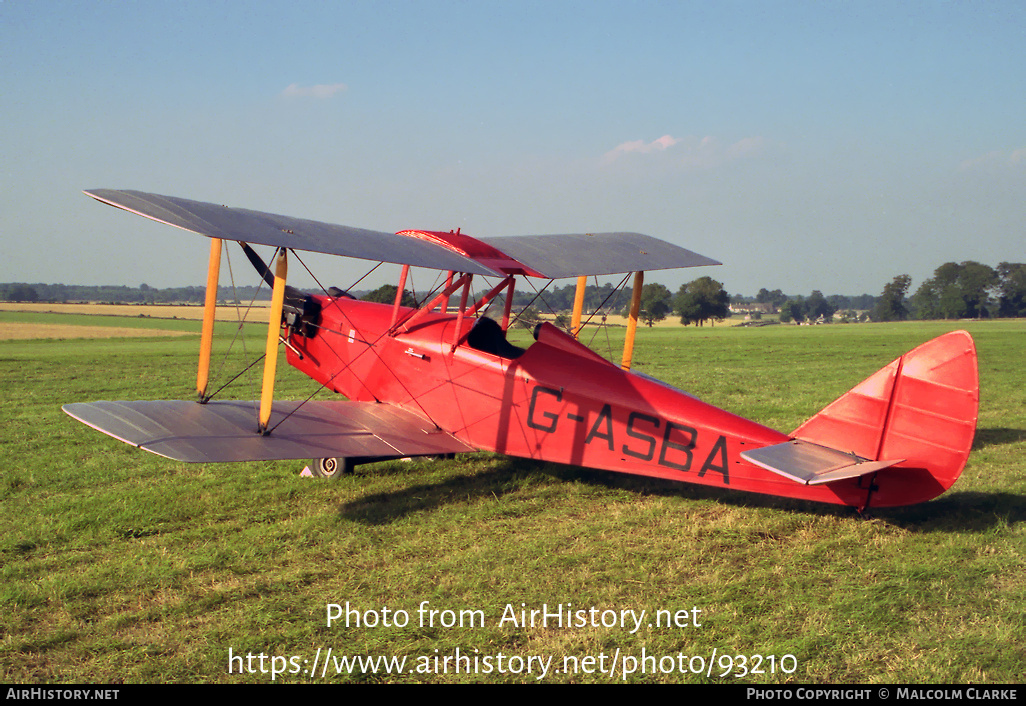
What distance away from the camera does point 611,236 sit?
847 centimetres

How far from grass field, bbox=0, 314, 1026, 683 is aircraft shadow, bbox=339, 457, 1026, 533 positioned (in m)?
0.03

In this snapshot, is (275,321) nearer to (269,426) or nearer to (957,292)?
(269,426)

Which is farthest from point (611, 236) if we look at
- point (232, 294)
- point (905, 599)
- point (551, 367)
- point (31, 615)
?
point (31, 615)

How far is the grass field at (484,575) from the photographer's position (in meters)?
3.32

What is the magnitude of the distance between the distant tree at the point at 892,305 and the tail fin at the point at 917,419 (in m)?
93.1

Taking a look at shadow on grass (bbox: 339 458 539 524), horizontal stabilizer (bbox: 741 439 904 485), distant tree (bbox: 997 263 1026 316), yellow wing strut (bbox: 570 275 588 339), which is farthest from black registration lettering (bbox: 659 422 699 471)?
distant tree (bbox: 997 263 1026 316)

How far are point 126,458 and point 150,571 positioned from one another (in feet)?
11.4

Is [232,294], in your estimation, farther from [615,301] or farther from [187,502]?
[615,301]

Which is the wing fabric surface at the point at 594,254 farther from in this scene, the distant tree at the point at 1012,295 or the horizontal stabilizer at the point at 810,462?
the distant tree at the point at 1012,295

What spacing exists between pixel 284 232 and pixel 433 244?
1.54m

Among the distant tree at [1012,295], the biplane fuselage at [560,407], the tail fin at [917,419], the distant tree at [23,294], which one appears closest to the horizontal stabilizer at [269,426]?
the biplane fuselage at [560,407]

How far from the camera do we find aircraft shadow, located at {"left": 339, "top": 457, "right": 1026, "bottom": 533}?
5.32 m

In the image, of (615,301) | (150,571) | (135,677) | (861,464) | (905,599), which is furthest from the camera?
(615,301)

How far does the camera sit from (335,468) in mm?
6605
